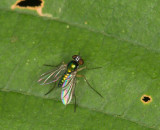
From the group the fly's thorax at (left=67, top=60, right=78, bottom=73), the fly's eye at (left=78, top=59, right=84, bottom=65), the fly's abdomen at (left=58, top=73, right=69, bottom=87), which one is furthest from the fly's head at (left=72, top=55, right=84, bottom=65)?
the fly's abdomen at (left=58, top=73, right=69, bottom=87)

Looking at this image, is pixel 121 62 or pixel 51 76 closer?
pixel 121 62

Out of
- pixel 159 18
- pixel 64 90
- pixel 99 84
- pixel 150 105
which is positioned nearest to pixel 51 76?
pixel 64 90

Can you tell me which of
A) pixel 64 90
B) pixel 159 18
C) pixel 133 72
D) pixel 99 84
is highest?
pixel 159 18

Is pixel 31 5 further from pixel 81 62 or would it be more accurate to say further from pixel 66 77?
pixel 66 77

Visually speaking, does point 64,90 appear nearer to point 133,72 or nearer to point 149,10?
point 133,72

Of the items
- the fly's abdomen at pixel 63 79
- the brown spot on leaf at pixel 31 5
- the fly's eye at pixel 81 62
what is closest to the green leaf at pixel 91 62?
the brown spot on leaf at pixel 31 5

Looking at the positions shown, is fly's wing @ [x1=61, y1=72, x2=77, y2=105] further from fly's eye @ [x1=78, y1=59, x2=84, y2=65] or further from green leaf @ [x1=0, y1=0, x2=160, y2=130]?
fly's eye @ [x1=78, y1=59, x2=84, y2=65]

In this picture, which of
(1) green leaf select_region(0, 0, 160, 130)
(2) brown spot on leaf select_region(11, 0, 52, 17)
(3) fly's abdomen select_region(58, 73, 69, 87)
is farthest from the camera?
(3) fly's abdomen select_region(58, 73, 69, 87)
